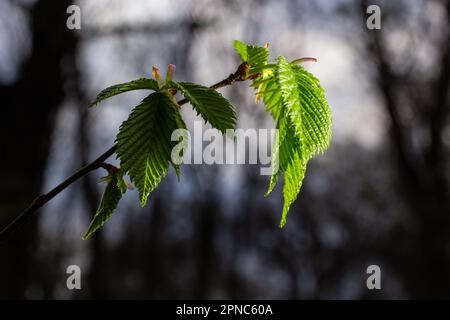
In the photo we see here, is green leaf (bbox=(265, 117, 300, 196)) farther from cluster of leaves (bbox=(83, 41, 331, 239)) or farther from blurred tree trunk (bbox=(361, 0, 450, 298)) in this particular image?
blurred tree trunk (bbox=(361, 0, 450, 298))

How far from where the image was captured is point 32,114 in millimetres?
4480

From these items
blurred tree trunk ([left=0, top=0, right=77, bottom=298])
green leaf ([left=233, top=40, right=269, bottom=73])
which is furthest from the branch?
blurred tree trunk ([left=0, top=0, right=77, bottom=298])

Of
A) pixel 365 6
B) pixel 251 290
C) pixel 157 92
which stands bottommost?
pixel 251 290

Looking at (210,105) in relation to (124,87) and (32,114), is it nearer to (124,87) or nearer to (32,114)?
(124,87)

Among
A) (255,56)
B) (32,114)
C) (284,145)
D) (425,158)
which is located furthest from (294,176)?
(425,158)

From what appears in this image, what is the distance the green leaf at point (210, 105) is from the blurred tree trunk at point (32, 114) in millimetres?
3872

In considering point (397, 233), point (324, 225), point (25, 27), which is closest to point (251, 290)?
point (324, 225)

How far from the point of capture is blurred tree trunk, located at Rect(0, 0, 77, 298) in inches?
168

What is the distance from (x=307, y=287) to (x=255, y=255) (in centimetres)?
143

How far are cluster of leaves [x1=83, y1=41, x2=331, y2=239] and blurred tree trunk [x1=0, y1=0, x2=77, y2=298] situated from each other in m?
3.85

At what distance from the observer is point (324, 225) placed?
45.2ft

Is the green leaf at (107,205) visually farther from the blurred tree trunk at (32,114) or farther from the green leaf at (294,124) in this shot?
the blurred tree trunk at (32,114)
